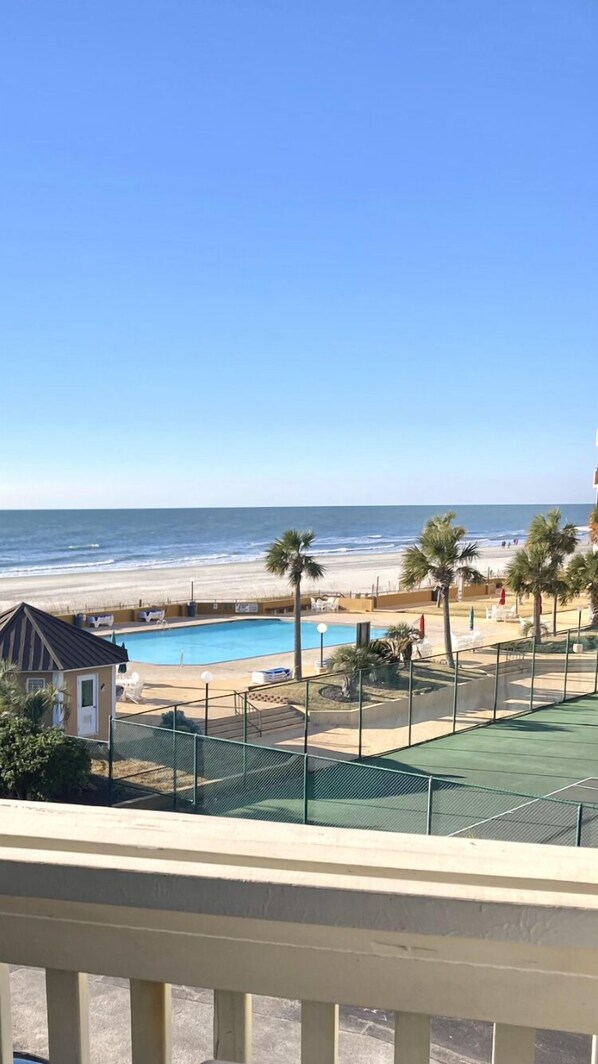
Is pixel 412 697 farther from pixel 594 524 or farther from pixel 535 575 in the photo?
pixel 594 524

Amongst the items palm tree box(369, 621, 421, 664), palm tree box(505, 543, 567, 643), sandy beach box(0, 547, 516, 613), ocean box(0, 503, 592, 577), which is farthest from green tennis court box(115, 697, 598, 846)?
ocean box(0, 503, 592, 577)

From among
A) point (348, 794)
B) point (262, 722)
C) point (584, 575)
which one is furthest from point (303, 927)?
point (584, 575)

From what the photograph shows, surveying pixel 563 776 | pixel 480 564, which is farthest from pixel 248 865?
pixel 480 564

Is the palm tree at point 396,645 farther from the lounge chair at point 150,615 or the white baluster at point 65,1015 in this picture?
the white baluster at point 65,1015

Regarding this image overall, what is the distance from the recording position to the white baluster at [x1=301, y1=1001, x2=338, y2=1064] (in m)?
1.40

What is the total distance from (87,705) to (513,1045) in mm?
18037

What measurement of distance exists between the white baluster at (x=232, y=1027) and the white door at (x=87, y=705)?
17448 mm

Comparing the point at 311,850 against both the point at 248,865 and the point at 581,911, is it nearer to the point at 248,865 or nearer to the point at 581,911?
the point at 248,865

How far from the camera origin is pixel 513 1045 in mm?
1353

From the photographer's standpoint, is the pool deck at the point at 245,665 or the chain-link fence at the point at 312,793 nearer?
the chain-link fence at the point at 312,793

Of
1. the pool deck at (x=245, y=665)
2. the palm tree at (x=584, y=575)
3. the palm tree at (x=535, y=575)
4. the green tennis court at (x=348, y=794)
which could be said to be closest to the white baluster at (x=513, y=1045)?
the green tennis court at (x=348, y=794)

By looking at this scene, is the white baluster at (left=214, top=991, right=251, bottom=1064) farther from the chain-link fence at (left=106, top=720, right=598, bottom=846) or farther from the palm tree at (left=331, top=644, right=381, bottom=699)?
the palm tree at (left=331, top=644, right=381, bottom=699)

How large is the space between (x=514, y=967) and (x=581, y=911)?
131 millimetres

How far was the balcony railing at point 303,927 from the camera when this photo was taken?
132cm
